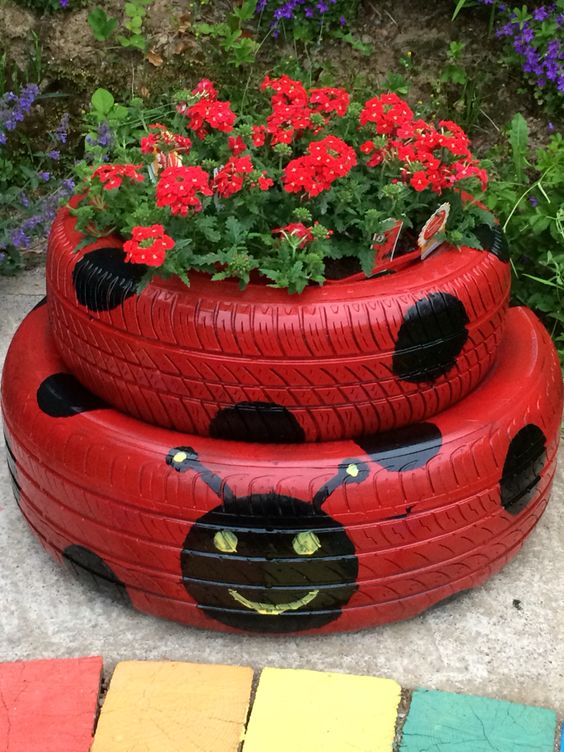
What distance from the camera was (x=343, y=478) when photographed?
198 centimetres

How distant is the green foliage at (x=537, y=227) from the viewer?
10.3 feet

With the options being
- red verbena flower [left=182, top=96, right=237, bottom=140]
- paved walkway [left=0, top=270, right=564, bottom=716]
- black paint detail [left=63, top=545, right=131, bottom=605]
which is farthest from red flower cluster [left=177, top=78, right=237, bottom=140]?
paved walkway [left=0, top=270, right=564, bottom=716]

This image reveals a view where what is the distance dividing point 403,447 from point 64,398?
83 cm

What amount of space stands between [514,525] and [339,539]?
536mm

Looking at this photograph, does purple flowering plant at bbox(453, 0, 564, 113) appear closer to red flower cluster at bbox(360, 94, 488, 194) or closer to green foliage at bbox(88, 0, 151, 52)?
green foliage at bbox(88, 0, 151, 52)

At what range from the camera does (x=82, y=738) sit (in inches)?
76.8

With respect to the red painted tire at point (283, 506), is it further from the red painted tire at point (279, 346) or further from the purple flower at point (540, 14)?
the purple flower at point (540, 14)

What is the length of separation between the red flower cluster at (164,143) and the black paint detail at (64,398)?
62 centimetres

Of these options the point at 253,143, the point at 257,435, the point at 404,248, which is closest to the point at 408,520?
the point at 257,435

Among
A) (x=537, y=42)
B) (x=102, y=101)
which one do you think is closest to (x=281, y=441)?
(x=102, y=101)

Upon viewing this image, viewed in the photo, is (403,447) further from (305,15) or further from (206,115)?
(305,15)

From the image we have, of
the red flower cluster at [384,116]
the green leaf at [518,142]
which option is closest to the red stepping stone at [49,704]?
the red flower cluster at [384,116]

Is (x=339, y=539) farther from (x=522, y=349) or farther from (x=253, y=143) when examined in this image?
(x=253, y=143)

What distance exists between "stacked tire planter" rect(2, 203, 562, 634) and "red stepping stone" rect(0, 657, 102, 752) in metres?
0.22
